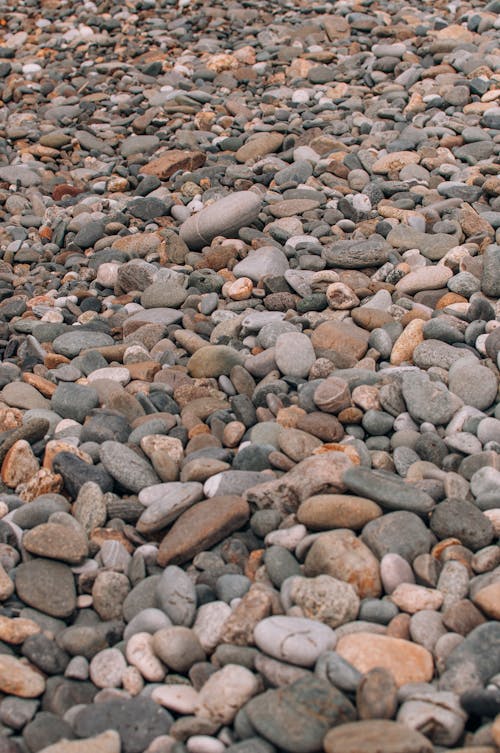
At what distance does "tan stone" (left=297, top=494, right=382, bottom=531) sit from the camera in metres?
2.89

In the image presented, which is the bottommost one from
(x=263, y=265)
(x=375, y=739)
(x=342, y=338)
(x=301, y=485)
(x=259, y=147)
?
(x=259, y=147)

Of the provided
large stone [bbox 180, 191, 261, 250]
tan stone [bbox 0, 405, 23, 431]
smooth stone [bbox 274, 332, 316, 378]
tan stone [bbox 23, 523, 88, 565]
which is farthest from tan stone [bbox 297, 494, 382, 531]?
large stone [bbox 180, 191, 261, 250]

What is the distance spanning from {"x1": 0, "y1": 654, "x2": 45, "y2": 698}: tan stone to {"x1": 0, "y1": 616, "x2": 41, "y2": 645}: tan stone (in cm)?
10

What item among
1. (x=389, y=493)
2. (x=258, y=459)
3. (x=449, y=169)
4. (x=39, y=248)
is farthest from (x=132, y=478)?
(x=449, y=169)

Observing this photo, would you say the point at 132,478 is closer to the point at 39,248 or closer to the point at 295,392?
the point at 295,392

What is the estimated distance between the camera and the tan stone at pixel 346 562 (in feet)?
8.82

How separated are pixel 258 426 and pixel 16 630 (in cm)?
130

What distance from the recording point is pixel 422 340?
4.00 m

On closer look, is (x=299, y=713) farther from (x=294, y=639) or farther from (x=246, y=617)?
(x=246, y=617)

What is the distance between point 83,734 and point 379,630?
906mm

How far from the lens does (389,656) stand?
2.41 metres

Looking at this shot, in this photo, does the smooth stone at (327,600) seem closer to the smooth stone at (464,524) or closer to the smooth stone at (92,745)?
the smooth stone at (464,524)

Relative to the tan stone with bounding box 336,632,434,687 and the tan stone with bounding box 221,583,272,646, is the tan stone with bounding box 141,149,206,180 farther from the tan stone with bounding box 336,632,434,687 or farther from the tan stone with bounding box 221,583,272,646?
the tan stone with bounding box 336,632,434,687

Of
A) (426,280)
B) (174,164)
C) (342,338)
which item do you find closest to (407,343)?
(342,338)
